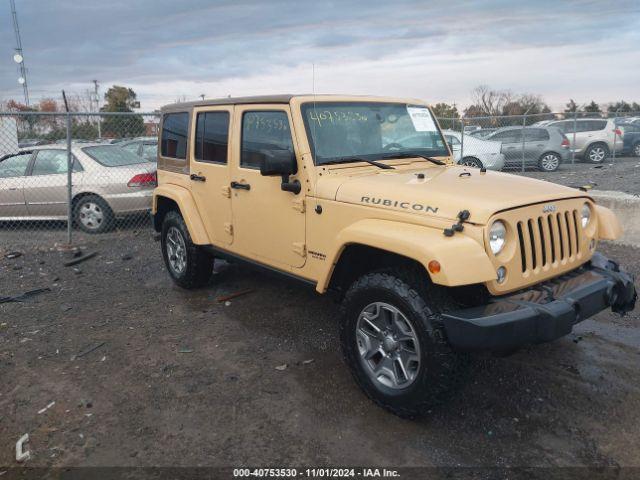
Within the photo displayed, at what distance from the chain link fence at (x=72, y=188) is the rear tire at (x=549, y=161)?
10993 millimetres

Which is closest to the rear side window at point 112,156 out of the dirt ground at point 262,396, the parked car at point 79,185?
the parked car at point 79,185

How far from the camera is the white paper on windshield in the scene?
14.9 ft

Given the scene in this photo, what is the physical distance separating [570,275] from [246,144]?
2737mm

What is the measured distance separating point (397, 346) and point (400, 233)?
721 mm

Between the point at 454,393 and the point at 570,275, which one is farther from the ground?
the point at 570,275

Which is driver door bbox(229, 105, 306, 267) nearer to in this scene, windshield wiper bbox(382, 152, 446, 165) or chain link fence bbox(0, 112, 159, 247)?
windshield wiper bbox(382, 152, 446, 165)

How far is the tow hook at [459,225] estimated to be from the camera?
2.92m

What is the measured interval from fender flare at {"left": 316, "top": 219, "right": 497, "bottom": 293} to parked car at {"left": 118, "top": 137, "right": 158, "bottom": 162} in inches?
261

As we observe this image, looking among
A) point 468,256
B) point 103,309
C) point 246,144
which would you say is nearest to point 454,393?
point 468,256

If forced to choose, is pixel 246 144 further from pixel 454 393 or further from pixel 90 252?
pixel 90 252

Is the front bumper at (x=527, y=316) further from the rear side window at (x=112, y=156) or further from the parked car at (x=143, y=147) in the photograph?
the parked car at (x=143, y=147)

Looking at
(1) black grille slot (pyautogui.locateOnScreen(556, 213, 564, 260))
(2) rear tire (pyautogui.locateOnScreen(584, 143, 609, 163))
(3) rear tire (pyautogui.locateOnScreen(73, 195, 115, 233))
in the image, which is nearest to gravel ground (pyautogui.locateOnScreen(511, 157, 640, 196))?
(2) rear tire (pyautogui.locateOnScreen(584, 143, 609, 163))

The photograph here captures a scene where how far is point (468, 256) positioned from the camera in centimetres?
281

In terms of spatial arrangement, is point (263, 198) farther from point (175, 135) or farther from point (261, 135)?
point (175, 135)
